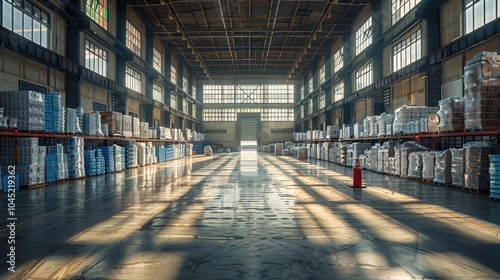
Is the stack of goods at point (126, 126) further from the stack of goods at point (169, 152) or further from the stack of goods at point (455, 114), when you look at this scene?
the stack of goods at point (455, 114)

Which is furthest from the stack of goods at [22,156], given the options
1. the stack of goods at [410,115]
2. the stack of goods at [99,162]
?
the stack of goods at [410,115]

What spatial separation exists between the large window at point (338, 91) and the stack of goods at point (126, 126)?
19.4 meters

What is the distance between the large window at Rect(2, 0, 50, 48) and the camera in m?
13.0

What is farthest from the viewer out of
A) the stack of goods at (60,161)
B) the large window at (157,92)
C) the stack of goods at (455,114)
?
the large window at (157,92)

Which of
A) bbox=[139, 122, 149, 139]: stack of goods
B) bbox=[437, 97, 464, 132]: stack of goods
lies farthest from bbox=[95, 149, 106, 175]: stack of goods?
bbox=[437, 97, 464, 132]: stack of goods

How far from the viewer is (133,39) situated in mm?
26016

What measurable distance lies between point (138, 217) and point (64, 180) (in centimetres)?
809

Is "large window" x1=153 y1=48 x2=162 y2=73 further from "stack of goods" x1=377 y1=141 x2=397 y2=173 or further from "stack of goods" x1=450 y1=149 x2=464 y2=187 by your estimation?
"stack of goods" x1=450 y1=149 x2=464 y2=187

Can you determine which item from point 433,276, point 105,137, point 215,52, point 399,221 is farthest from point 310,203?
point 215,52

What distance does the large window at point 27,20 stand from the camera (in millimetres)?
12961

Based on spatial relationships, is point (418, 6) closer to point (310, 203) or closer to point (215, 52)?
point (310, 203)

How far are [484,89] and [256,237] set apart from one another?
26.7 feet

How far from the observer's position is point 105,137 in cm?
1662

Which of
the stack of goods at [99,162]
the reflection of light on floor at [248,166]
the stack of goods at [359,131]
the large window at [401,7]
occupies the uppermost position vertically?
the large window at [401,7]
